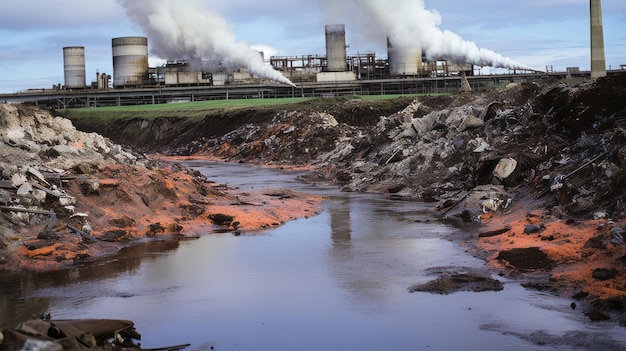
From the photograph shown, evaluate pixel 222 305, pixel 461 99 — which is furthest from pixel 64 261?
pixel 461 99

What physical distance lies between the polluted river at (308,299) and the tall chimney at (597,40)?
35.8 meters

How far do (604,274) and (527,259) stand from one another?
2.23 metres

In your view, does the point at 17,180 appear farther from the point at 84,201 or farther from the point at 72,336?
the point at 72,336

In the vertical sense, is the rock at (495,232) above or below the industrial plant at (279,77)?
below

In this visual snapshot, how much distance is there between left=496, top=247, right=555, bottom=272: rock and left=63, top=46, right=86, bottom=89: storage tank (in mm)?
89282

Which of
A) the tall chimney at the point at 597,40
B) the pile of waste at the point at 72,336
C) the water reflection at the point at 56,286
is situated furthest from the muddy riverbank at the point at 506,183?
the tall chimney at the point at 597,40

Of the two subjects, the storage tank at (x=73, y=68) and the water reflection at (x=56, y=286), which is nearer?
the water reflection at (x=56, y=286)

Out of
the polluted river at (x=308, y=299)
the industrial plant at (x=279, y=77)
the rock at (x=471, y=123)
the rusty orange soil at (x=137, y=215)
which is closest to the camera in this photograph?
the polluted river at (x=308, y=299)

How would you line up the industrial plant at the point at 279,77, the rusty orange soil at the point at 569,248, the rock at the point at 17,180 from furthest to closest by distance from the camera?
the industrial plant at the point at 279,77 → the rock at the point at 17,180 → the rusty orange soil at the point at 569,248

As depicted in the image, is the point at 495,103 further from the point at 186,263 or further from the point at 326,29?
the point at 326,29

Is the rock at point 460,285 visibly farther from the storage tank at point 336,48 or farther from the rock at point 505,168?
the storage tank at point 336,48

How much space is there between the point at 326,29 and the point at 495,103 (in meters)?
61.0

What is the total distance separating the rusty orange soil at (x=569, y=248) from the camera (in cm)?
1465

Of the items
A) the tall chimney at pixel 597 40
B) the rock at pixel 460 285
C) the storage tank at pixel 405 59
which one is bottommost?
the rock at pixel 460 285
